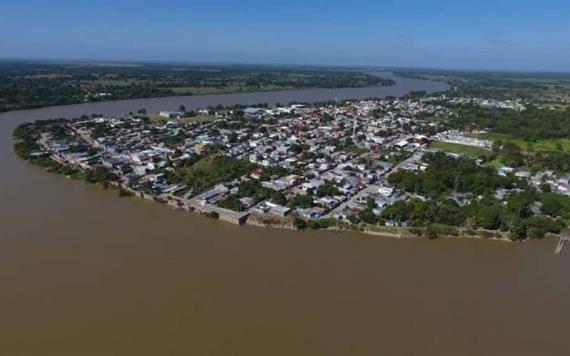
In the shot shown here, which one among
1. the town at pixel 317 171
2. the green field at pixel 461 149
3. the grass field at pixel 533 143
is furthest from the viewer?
the grass field at pixel 533 143

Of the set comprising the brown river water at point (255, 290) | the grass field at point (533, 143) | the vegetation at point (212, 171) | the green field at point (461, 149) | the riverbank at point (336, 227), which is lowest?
the brown river water at point (255, 290)

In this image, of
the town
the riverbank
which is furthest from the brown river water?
the town

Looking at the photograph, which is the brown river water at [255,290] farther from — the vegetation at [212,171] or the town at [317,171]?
the vegetation at [212,171]

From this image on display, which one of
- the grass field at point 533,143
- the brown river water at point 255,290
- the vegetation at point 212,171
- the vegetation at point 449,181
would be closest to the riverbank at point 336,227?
the brown river water at point 255,290

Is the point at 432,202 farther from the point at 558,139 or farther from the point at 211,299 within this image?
the point at 558,139

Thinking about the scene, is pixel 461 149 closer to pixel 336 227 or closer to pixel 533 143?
pixel 533 143

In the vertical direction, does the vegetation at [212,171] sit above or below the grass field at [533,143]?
below

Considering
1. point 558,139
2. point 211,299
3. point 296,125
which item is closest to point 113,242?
point 211,299
